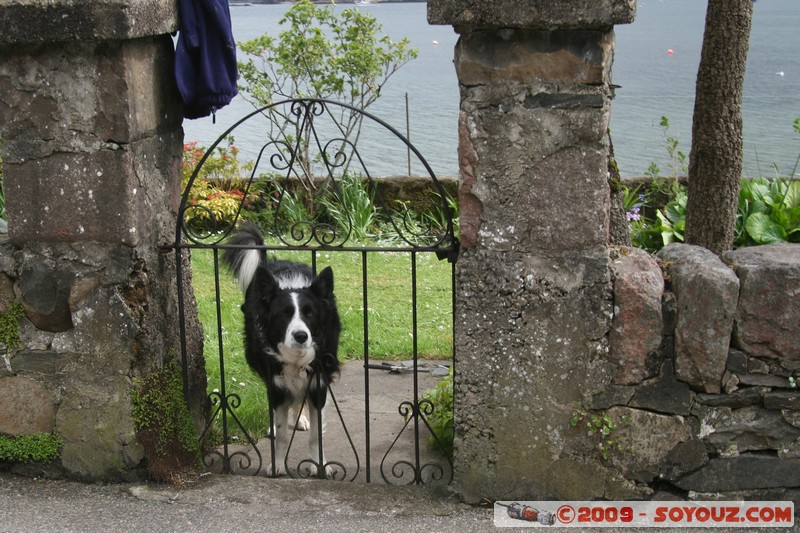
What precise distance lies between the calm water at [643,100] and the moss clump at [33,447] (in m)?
7.86

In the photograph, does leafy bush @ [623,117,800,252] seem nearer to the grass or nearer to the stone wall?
the grass

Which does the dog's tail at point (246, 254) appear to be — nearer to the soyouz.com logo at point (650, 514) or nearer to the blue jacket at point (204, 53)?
the blue jacket at point (204, 53)

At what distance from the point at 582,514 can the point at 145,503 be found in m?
1.95

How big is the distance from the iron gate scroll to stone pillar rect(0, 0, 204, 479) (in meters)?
0.22

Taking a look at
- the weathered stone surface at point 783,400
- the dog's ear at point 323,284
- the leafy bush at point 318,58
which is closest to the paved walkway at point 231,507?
the dog's ear at point 323,284

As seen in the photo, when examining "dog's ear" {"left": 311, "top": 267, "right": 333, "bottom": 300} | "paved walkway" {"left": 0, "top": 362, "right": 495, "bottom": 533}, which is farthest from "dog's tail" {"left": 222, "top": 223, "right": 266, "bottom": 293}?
"paved walkway" {"left": 0, "top": 362, "right": 495, "bottom": 533}

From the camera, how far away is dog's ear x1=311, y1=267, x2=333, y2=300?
429 centimetres

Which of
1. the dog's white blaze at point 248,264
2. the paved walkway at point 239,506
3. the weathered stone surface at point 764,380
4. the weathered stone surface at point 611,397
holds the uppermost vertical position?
the dog's white blaze at point 248,264

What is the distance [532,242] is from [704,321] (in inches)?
29.8

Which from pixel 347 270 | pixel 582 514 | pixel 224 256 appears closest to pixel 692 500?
pixel 582 514

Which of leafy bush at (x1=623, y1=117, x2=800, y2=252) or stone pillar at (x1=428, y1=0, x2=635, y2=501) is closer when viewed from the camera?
stone pillar at (x1=428, y1=0, x2=635, y2=501)

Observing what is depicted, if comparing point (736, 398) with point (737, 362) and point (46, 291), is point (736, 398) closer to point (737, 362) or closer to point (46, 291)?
point (737, 362)

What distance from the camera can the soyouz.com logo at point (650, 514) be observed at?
12.3 feet

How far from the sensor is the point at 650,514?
12.4ft
